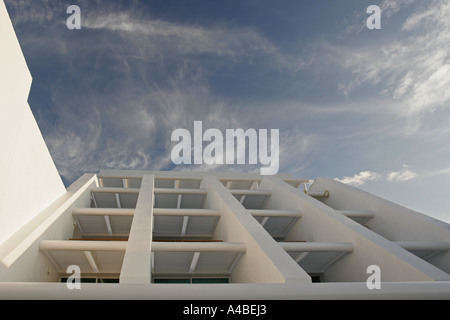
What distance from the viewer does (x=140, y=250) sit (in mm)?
10156

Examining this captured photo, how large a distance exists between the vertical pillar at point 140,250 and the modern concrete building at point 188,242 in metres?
0.04

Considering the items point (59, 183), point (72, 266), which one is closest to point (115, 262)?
point (72, 266)

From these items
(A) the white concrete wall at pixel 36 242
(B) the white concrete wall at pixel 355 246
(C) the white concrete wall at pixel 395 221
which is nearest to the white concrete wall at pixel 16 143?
(A) the white concrete wall at pixel 36 242

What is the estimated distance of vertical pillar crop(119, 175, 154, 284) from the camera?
8555 millimetres

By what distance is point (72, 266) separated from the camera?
1314 cm

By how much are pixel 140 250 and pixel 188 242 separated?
2.34 meters

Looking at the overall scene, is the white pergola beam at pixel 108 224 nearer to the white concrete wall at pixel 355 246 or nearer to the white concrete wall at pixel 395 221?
the white concrete wall at pixel 355 246

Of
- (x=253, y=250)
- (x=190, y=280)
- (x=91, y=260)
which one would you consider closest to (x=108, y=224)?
(x=91, y=260)

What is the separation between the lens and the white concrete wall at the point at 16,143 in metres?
8.69

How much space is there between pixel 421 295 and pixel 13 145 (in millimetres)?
10436

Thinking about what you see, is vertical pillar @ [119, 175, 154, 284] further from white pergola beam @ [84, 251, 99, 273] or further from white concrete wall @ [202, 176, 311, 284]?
white concrete wall @ [202, 176, 311, 284]

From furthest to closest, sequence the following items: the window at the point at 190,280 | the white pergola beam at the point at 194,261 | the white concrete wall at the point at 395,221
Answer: the window at the point at 190,280, the white concrete wall at the point at 395,221, the white pergola beam at the point at 194,261

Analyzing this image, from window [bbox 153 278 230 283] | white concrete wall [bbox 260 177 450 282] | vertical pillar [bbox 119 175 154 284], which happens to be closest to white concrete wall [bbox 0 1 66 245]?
vertical pillar [bbox 119 175 154 284]
